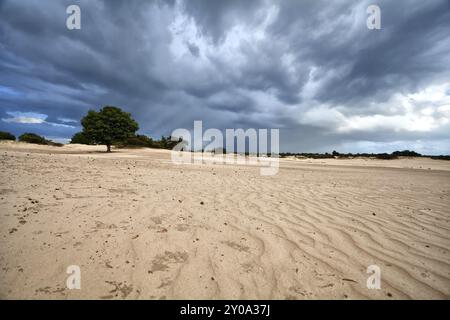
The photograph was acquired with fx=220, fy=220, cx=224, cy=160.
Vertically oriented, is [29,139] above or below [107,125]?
below

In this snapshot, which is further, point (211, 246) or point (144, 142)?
point (144, 142)

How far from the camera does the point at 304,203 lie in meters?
6.09

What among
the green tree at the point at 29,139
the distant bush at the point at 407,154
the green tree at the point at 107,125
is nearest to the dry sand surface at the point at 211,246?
the green tree at the point at 107,125

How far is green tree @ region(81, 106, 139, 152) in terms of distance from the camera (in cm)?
2562

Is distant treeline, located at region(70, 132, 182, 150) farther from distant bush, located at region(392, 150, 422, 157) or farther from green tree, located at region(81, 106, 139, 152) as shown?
distant bush, located at region(392, 150, 422, 157)

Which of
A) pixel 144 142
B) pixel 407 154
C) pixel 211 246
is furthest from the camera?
pixel 144 142

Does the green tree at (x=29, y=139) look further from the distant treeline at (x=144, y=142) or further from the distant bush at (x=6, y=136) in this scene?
the distant treeline at (x=144, y=142)

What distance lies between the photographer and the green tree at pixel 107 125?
1009 inches

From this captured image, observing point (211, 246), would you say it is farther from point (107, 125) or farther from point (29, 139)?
point (29, 139)

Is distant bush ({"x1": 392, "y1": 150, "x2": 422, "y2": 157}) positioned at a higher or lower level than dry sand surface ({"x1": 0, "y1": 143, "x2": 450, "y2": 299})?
higher

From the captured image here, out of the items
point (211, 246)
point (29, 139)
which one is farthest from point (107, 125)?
point (211, 246)

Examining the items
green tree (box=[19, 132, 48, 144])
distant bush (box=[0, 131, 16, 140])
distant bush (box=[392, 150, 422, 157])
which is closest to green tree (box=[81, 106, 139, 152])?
green tree (box=[19, 132, 48, 144])

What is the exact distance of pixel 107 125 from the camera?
1025 inches
